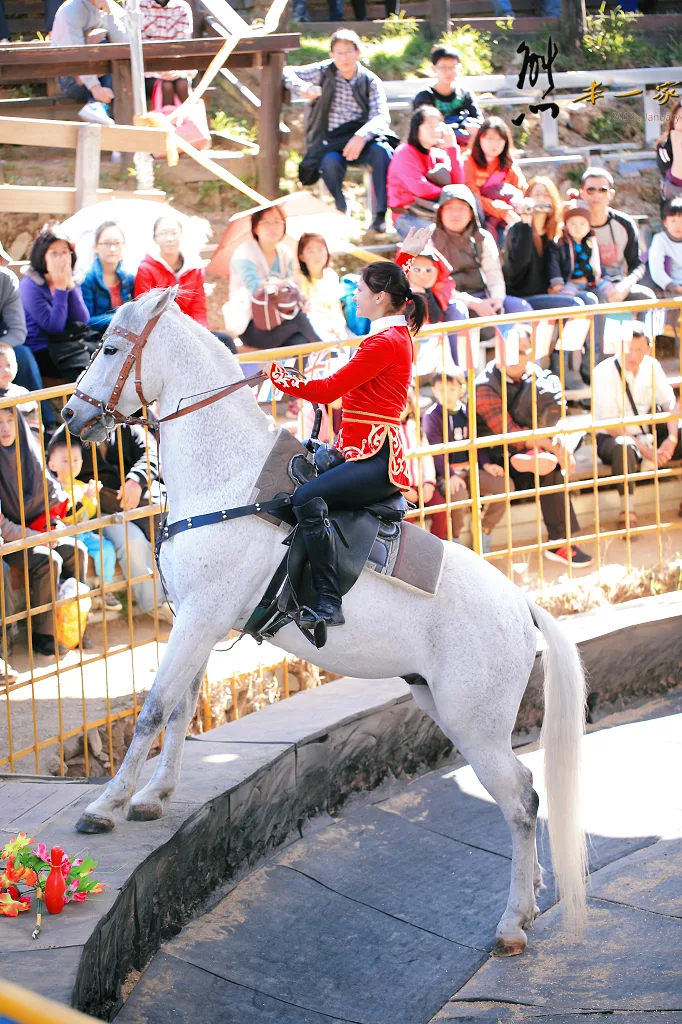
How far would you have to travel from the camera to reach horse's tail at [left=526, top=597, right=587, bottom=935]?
4.74 m

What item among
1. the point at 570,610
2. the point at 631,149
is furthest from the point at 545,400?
the point at 631,149

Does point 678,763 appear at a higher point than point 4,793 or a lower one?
lower

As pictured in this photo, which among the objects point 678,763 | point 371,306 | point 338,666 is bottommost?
point 678,763

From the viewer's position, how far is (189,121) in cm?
1154

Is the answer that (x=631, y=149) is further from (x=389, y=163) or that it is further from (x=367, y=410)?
(x=367, y=410)

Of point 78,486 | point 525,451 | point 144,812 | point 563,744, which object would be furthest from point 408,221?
point 144,812

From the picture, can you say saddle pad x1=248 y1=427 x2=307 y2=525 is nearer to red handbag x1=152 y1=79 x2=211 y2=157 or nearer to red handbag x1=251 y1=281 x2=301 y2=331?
red handbag x1=251 y1=281 x2=301 y2=331

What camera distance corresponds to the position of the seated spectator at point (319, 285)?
8.69m

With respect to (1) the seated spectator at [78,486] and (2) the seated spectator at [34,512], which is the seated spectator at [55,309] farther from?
(2) the seated spectator at [34,512]

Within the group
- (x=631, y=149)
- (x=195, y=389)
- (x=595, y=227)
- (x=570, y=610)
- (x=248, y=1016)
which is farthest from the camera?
(x=631, y=149)

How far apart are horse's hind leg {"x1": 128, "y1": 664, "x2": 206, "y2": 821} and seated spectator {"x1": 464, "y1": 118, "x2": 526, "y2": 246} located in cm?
679

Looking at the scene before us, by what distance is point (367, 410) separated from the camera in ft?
15.4

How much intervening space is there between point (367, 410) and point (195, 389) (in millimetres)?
635

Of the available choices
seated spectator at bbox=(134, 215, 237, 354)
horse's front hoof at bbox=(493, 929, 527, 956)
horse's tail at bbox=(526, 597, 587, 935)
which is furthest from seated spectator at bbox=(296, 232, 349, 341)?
horse's front hoof at bbox=(493, 929, 527, 956)
